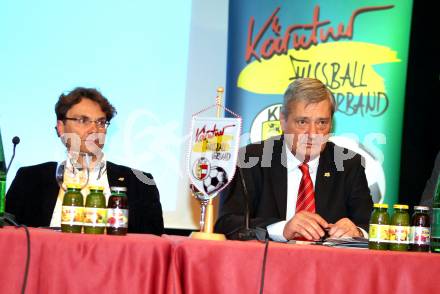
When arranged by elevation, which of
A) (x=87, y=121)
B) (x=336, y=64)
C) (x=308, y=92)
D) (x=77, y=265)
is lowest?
(x=77, y=265)

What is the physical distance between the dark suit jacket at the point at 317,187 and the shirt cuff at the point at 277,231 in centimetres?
28

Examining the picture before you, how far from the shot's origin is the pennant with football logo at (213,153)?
7.02 ft

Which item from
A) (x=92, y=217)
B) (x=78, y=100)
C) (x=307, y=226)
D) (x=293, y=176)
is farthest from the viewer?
(x=78, y=100)

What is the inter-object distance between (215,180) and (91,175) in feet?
4.57

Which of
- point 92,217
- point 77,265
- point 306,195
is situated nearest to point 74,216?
point 92,217

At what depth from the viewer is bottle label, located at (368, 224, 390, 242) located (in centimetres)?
208

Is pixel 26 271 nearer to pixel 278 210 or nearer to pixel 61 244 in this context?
pixel 61 244

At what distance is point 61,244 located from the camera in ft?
5.83

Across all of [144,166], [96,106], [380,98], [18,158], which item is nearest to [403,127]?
[380,98]

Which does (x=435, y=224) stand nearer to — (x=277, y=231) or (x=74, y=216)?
(x=277, y=231)

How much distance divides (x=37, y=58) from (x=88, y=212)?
230 centimetres

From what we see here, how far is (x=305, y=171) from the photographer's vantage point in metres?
3.06

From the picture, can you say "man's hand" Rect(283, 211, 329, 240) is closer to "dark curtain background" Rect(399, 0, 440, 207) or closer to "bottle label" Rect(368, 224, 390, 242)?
"bottle label" Rect(368, 224, 390, 242)

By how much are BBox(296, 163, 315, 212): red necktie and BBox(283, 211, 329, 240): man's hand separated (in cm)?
51
